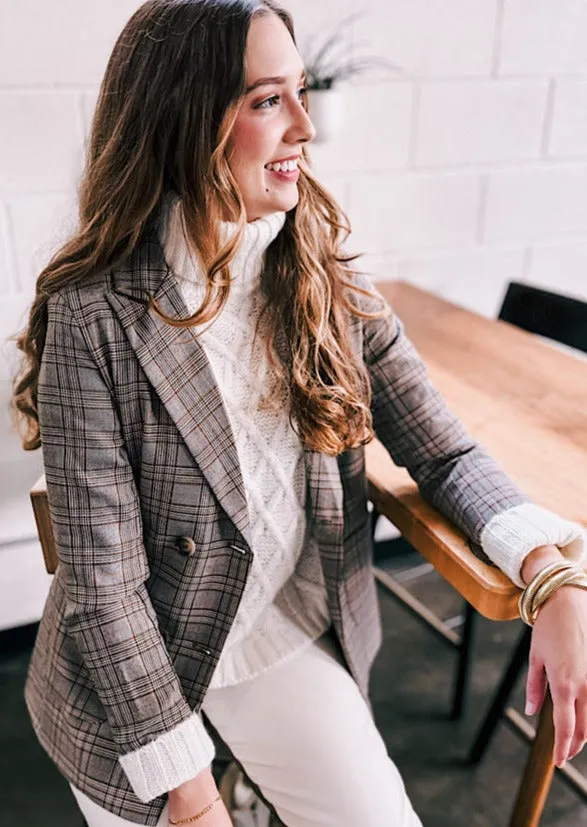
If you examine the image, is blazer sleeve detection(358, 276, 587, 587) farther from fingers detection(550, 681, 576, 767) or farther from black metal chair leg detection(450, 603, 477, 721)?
black metal chair leg detection(450, 603, 477, 721)

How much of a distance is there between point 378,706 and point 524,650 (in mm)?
427

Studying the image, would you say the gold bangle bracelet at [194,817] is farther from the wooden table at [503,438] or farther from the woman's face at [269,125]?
the woman's face at [269,125]

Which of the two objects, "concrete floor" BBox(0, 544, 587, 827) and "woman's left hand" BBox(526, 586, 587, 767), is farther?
"concrete floor" BBox(0, 544, 587, 827)

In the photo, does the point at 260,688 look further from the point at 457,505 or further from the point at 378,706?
the point at 378,706

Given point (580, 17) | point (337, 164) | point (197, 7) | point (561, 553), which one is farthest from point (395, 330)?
point (580, 17)

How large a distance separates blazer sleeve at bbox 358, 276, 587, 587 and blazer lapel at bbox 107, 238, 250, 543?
0.78 feet

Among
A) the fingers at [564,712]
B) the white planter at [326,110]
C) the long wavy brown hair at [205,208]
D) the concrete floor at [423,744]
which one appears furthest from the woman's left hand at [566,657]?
the white planter at [326,110]

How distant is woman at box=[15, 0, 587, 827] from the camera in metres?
0.77

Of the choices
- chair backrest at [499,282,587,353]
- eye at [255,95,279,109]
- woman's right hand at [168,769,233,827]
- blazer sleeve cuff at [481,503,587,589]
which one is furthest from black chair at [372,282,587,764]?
eye at [255,95,279,109]

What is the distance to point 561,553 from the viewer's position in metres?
0.85

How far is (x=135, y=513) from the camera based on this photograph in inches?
32.9

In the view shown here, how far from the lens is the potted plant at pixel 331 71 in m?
1.52

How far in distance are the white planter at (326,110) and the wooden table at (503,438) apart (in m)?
0.41

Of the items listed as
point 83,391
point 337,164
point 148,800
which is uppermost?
point 337,164
